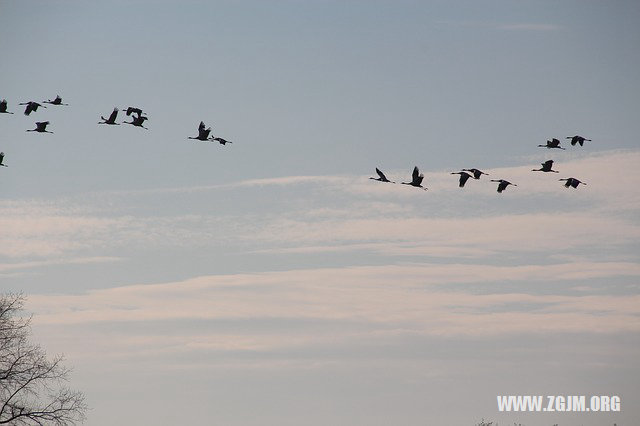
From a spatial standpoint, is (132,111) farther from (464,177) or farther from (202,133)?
(464,177)

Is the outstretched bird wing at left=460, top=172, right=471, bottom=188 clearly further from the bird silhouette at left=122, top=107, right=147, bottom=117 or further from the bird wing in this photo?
the bird silhouette at left=122, top=107, right=147, bottom=117

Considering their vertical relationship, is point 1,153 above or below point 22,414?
above

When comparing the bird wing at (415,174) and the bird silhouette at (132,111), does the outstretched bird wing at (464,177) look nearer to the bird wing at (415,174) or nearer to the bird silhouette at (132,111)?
the bird wing at (415,174)

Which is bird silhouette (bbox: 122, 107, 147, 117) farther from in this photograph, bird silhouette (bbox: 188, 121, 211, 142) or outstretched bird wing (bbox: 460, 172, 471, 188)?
outstretched bird wing (bbox: 460, 172, 471, 188)

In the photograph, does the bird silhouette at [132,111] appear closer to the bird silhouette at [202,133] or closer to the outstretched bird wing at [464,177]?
the bird silhouette at [202,133]

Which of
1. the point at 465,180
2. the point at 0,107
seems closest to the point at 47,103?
the point at 0,107

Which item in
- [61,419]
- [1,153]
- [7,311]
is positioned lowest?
[61,419]

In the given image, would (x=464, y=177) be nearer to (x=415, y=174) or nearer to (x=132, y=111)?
(x=415, y=174)

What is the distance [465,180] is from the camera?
5903cm

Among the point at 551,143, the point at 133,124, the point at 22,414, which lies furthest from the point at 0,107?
the point at 551,143

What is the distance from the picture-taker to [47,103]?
59938mm

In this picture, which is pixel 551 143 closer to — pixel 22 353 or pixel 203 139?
pixel 203 139

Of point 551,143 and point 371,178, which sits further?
point 371,178

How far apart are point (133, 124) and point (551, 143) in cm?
1941
